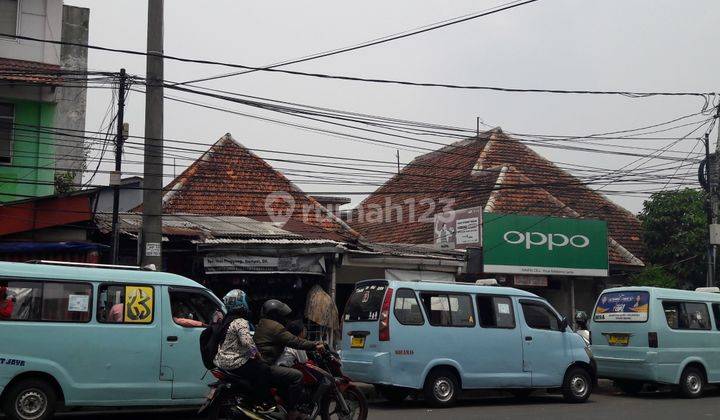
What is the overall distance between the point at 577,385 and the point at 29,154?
14055mm

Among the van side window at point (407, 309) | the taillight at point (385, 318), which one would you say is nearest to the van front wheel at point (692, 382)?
the van side window at point (407, 309)

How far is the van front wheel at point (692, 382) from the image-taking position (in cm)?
1359

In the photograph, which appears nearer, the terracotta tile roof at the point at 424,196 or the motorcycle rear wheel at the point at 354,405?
the motorcycle rear wheel at the point at 354,405

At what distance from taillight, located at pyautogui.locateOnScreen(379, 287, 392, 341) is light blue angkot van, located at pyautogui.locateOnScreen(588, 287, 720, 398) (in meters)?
4.96

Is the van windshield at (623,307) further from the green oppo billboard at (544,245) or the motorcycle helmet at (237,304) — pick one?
the motorcycle helmet at (237,304)

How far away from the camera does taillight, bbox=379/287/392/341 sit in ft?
37.1

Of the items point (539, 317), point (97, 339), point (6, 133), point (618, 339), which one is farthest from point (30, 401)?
point (6, 133)

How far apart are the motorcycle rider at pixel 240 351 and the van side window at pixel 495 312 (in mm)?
5117

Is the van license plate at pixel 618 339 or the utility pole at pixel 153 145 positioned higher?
the utility pole at pixel 153 145

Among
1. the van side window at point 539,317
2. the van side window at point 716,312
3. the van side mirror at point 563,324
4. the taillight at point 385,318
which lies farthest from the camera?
the van side window at point 716,312

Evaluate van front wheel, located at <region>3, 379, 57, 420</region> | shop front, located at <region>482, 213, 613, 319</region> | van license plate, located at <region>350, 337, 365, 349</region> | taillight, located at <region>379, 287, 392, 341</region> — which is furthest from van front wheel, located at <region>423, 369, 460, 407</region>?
shop front, located at <region>482, 213, 613, 319</region>

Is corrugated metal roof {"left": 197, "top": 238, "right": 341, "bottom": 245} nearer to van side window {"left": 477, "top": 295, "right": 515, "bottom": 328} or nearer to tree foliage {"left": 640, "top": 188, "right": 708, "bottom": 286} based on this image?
van side window {"left": 477, "top": 295, "right": 515, "bottom": 328}

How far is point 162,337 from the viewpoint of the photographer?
9922 millimetres

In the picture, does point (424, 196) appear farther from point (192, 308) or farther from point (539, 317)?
point (192, 308)
